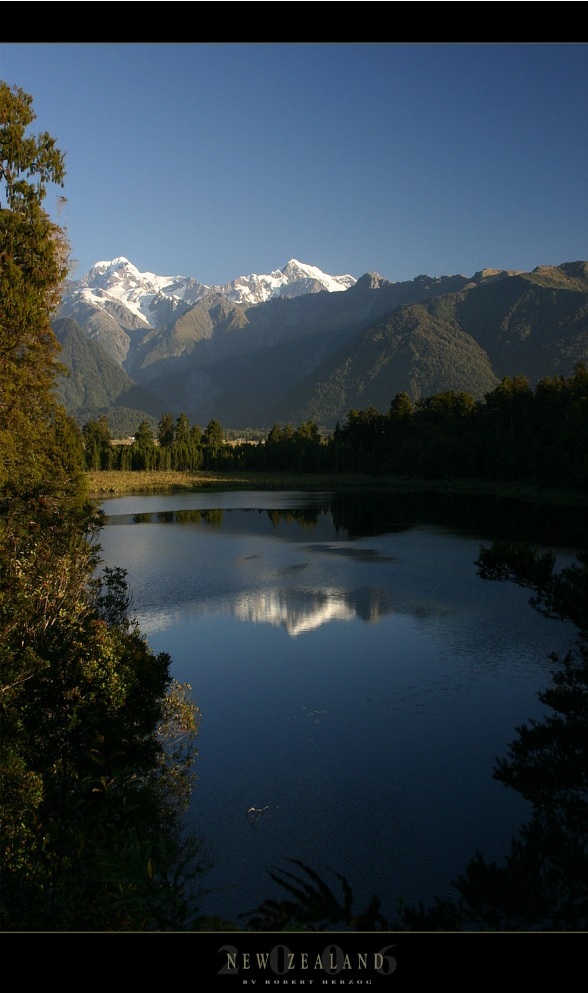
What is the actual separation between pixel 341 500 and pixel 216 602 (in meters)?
60.2

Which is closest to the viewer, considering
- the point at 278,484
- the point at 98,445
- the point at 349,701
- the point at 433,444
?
the point at 349,701

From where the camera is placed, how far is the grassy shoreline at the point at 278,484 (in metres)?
93.6

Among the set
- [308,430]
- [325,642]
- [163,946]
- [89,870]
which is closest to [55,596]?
[89,870]

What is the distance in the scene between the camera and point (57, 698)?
11.3 meters

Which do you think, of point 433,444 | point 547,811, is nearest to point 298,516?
point 433,444

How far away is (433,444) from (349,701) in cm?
9194

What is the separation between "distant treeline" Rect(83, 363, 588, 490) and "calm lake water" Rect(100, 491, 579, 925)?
41847 millimetres

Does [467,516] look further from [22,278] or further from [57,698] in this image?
[57,698]

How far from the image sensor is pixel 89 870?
768cm

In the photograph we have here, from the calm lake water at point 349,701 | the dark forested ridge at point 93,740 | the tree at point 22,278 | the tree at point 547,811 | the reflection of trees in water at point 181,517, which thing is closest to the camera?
the dark forested ridge at point 93,740

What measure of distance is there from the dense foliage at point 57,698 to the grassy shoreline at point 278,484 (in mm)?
71694

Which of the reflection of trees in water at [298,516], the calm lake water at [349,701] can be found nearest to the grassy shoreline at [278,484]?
the reflection of trees in water at [298,516]

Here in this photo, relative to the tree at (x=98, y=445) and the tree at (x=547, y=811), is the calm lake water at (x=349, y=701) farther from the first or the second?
the tree at (x=98, y=445)

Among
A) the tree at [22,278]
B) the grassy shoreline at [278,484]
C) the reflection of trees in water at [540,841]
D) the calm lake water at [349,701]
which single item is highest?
the tree at [22,278]
